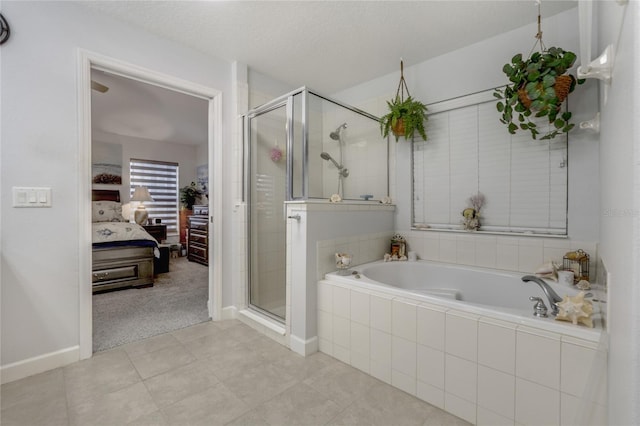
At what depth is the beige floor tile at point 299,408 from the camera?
1.39m

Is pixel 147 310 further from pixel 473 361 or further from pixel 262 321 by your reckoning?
pixel 473 361

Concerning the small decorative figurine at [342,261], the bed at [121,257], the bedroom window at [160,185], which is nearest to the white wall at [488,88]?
the small decorative figurine at [342,261]

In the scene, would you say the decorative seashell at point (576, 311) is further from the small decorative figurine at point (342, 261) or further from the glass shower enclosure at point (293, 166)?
the glass shower enclosure at point (293, 166)

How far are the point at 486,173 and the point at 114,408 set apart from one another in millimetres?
2919

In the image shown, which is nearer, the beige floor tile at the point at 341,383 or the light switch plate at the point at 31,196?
the beige floor tile at the point at 341,383

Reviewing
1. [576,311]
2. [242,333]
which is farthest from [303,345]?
[576,311]

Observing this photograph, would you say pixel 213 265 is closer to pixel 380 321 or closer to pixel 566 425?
pixel 380 321

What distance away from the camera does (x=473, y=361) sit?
1.38 meters

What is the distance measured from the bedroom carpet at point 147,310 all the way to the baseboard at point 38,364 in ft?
0.57

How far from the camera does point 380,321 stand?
1.72m

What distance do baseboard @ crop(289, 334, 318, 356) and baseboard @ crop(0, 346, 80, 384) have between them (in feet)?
4.73

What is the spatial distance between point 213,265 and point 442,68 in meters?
2.76

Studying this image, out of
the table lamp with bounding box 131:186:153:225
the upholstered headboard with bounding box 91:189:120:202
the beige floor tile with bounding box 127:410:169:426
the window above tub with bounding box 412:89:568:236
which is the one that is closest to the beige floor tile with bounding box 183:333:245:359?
the beige floor tile with bounding box 127:410:169:426

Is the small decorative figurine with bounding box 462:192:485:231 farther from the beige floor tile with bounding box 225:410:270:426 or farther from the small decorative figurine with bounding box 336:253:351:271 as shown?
the beige floor tile with bounding box 225:410:270:426
